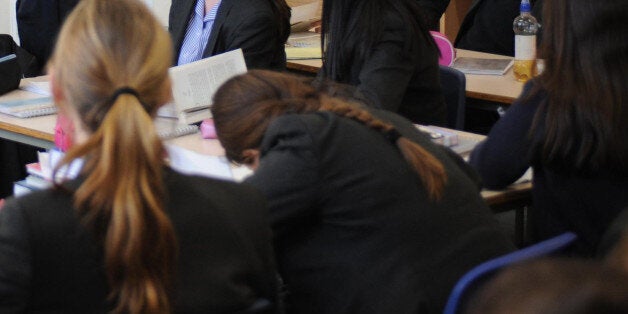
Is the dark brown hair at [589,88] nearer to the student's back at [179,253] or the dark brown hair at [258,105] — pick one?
the dark brown hair at [258,105]

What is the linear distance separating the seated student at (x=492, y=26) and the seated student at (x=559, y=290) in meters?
3.76

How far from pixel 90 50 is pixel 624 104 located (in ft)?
4.15

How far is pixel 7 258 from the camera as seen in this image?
53.5 inches

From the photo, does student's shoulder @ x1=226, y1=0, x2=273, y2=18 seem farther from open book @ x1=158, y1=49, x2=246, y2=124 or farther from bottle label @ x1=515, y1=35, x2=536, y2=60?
bottle label @ x1=515, y1=35, x2=536, y2=60

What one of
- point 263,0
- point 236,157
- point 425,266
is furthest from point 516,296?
point 263,0

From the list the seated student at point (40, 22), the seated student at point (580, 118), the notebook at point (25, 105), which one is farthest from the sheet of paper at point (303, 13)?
the seated student at point (580, 118)

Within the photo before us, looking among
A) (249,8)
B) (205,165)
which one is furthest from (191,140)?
(249,8)

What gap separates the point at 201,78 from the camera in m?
3.10

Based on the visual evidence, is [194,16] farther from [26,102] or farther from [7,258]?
[7,258]

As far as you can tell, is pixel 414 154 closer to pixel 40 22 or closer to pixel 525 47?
pixel 525 47

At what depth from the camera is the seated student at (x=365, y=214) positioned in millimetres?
1844

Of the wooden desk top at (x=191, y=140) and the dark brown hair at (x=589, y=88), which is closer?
the dark brown hair at (x=589, y=88)

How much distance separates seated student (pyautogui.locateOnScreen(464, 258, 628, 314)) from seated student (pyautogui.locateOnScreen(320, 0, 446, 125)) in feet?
7.28

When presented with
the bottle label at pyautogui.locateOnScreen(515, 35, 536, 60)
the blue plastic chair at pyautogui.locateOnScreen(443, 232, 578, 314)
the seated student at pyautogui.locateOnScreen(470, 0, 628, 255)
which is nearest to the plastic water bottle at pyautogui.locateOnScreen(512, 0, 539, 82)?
the bottle label at pyautogui.locateOnScreen(515, 35, 536, 60)
